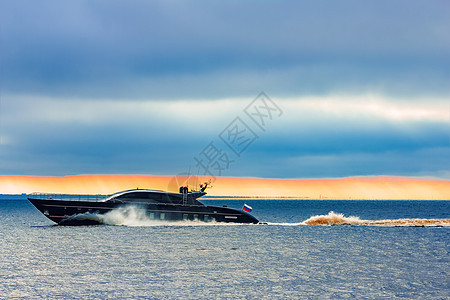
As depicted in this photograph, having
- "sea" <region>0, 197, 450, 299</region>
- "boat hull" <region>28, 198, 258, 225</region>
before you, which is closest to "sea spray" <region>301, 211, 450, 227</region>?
"sea" <region>0, 197, 450, 299</region>

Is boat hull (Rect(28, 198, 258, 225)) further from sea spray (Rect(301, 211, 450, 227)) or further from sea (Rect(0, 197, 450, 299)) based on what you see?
sea spray (Rect(301, 211, 450, 227))

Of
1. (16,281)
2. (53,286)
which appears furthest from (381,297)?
(16,281)

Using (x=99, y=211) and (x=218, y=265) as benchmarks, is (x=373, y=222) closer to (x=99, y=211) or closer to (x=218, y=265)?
(x=99, y=211)

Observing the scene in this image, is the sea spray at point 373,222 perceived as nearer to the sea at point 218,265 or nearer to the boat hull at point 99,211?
the sea at point 218,265

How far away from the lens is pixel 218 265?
Result: 45031 mm

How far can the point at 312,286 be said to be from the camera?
36062 mm

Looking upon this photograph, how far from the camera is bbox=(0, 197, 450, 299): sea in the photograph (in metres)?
33.8

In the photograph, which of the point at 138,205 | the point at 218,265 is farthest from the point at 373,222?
the point at 218,265

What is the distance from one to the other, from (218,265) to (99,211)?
39129 mm

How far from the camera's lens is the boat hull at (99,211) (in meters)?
77.4

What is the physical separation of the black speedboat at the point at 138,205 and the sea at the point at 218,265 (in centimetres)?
269

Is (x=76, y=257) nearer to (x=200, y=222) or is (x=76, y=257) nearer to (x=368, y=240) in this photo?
(x=200, y=222)

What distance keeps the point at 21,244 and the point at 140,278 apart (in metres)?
29.1

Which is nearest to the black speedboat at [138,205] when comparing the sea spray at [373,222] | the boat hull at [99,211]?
the boat hull at [99,211]
